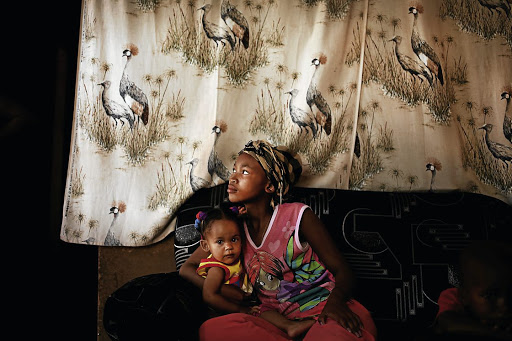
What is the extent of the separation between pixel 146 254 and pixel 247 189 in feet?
2.85

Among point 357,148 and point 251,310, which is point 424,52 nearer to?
point 357,148

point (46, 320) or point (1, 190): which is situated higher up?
point (1, 190)

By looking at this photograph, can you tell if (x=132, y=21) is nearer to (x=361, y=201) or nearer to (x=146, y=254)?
(x=146, y=254)

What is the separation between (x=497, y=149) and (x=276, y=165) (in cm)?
133

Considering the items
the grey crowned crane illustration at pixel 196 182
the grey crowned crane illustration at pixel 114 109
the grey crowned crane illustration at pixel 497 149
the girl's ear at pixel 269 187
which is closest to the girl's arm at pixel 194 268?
the girl's ear at pixel 269 187

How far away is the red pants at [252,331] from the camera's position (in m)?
1.62

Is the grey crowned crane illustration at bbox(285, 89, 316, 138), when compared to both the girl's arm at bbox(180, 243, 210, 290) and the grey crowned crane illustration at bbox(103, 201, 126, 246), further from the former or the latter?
the grey crowned crane illustration at bbox(103, 201, 126, 246)

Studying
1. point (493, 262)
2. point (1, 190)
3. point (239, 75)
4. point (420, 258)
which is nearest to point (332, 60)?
point (239, 75)

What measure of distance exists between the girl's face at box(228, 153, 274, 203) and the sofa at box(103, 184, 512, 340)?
1.02 feet

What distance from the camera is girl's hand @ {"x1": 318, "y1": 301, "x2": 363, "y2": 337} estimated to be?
1651mm

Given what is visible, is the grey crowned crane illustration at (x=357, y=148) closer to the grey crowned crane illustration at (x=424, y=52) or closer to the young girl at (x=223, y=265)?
the grey crowned crane illustration at (x=424, y=52)

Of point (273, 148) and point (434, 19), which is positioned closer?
point (273, 148)

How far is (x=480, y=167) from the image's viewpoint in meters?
2.55

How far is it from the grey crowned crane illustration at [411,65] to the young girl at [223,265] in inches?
51.4
